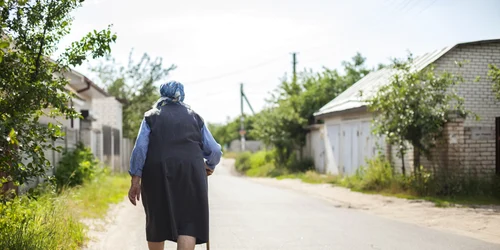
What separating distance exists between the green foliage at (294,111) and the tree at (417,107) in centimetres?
1409

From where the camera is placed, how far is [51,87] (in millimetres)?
6059

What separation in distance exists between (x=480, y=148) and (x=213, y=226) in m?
8.79

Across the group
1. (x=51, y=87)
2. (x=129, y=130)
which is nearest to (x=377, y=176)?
(x=51, y=87)

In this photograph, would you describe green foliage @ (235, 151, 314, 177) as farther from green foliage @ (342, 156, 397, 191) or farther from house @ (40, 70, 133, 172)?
green foliage @ (342, 156, 397, 191)

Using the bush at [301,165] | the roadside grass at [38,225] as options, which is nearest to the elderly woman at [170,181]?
the roadside grass at [38,225]

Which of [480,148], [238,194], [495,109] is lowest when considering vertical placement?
[238,194]

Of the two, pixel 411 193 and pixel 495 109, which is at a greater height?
pixel 495 109

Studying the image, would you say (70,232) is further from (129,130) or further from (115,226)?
(129,130)

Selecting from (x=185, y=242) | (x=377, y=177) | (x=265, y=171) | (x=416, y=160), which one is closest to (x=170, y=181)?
(x=185, y=242)

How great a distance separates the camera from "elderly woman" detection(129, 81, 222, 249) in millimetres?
5113

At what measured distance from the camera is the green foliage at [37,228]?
19.0 feet

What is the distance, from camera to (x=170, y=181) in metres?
5.12

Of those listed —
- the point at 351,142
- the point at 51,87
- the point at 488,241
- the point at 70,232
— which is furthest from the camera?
the point at 351,142

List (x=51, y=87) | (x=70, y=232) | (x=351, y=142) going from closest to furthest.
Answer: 1. (x=51, y=87)
2. (x=70, y=232)
3. (x=351, y=142)
